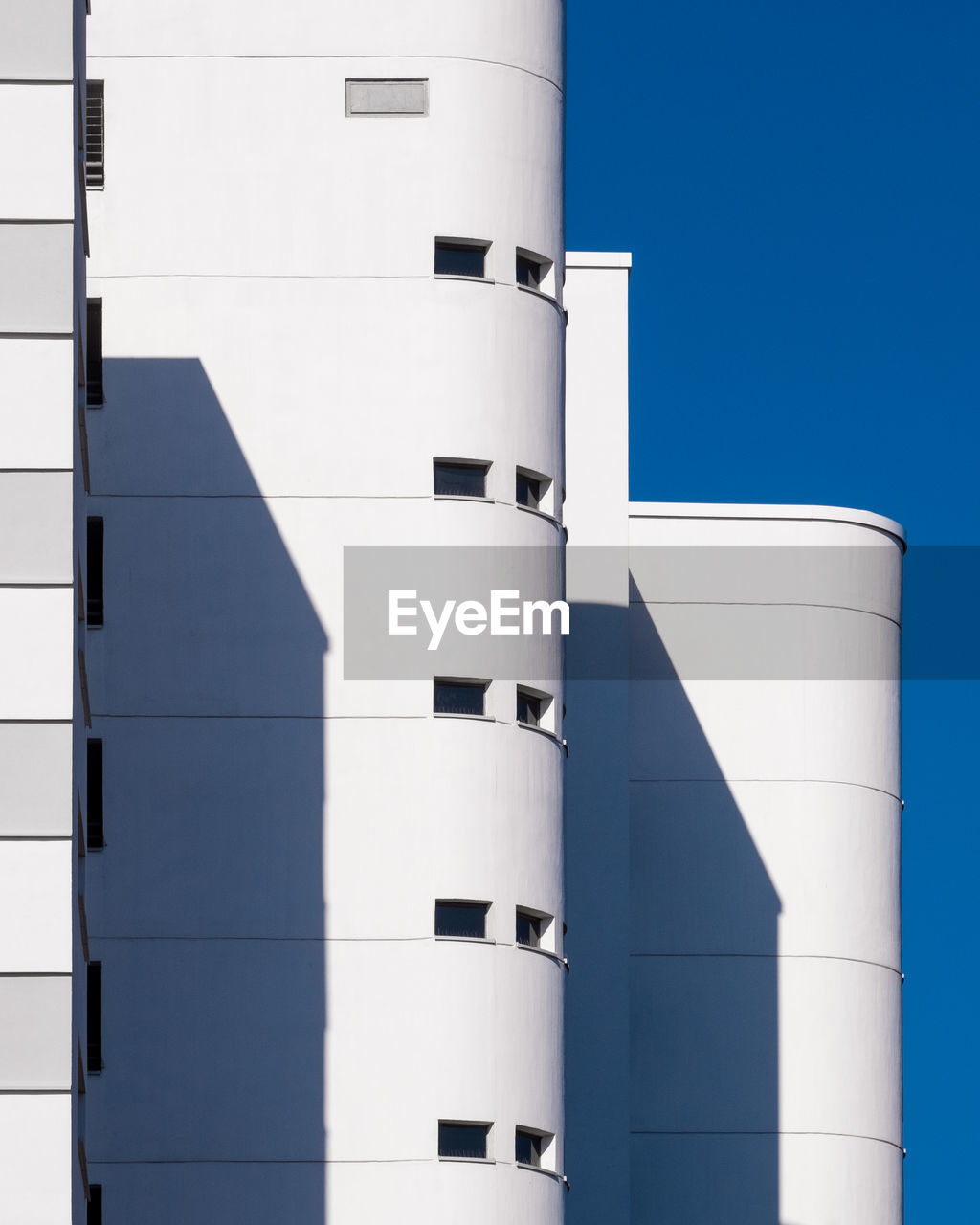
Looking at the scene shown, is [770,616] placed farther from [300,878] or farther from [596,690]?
[300,878]

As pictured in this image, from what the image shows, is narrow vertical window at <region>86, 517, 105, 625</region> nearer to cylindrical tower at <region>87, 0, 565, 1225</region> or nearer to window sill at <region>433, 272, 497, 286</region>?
cylindrical tower at <region>87, 0, 565, 1225</region>

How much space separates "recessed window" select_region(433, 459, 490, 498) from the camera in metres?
47.5

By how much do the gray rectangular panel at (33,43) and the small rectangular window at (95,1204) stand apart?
52.1 feet

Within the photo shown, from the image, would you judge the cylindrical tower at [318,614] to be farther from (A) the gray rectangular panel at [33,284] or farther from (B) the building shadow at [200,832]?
(A) the gray rectangular panel at [33,284]

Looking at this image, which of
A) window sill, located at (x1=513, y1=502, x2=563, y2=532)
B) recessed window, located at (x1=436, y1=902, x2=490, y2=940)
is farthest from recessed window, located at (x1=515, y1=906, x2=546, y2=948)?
window sill, located at (x1=513, y1=502, x2=563, y2=532)

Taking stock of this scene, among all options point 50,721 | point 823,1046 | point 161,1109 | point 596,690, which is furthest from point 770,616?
point 50,721

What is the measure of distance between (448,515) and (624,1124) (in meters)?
15.7

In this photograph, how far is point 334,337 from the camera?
157 feet

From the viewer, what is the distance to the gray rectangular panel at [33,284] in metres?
36.7

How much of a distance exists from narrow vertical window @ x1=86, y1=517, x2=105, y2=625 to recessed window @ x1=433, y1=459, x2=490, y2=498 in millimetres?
4848

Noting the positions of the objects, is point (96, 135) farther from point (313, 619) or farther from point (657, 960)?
point (657, 960)

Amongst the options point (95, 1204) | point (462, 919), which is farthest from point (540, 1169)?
point (95, 1204)

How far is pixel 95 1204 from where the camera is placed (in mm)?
45250

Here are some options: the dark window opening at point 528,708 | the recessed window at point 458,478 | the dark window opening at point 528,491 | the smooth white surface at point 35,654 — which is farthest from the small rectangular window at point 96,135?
the smooth white surface at point 35,654
